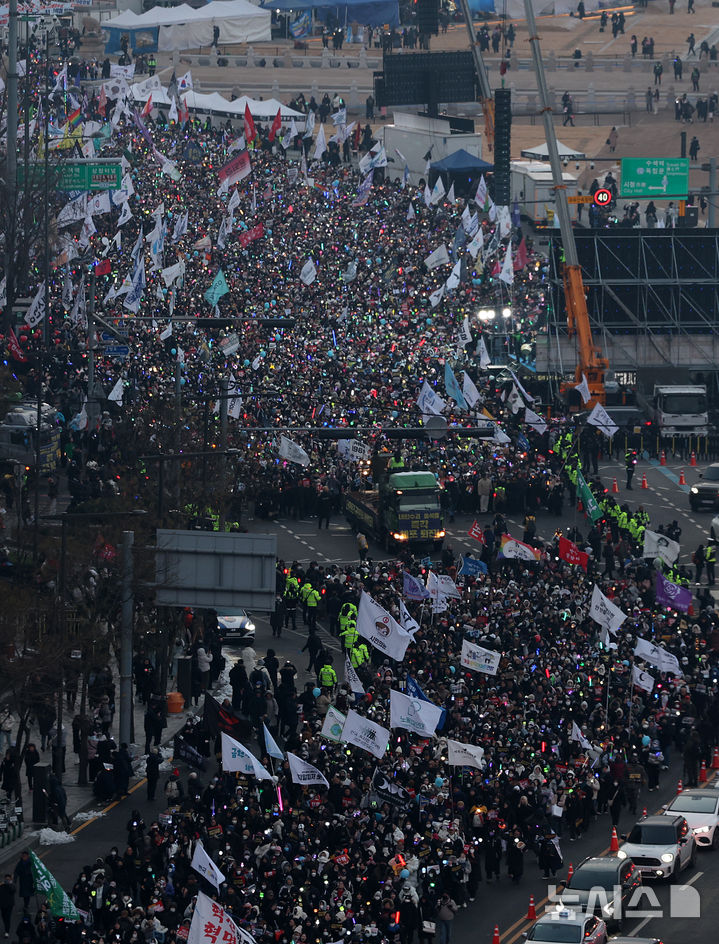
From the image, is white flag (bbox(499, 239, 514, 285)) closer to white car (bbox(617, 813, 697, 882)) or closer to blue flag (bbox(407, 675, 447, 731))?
blue flag (bbox(407, 675, 447, 731))

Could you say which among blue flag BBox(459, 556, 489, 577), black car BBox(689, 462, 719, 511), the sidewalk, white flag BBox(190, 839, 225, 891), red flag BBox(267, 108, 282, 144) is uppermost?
red flag BBox(267, 108, 282, 144)

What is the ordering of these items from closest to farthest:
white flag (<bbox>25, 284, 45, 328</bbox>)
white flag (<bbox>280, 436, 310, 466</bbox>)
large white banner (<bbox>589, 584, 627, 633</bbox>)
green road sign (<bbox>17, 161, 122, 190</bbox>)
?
large white banner (<bbox>589, 584, 627, 633</bbox>) < white flag (<bbox>280, 436, 310, 466</bbox>) < white flag (<bbox>25, 284, 45, 328</bbox>) < green road sign (<bbox>17, 161, 122, 190</bbox>)

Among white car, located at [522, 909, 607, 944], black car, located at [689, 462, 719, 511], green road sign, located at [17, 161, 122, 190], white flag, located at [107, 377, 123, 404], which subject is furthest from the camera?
green road sign, located at [17, 161, 122, 190]

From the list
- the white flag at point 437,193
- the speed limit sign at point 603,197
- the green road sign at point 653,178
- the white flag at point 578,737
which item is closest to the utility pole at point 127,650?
the white flag at point 578,737

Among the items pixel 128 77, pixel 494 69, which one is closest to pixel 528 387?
pixel 128 77

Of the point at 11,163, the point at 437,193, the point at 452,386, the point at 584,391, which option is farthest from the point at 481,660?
the point at 437,193

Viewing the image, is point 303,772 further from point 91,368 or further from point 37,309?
point 37,309

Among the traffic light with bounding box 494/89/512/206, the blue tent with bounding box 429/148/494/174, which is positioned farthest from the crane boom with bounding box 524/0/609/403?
the blue tent with bounding box 429/148/494/174
